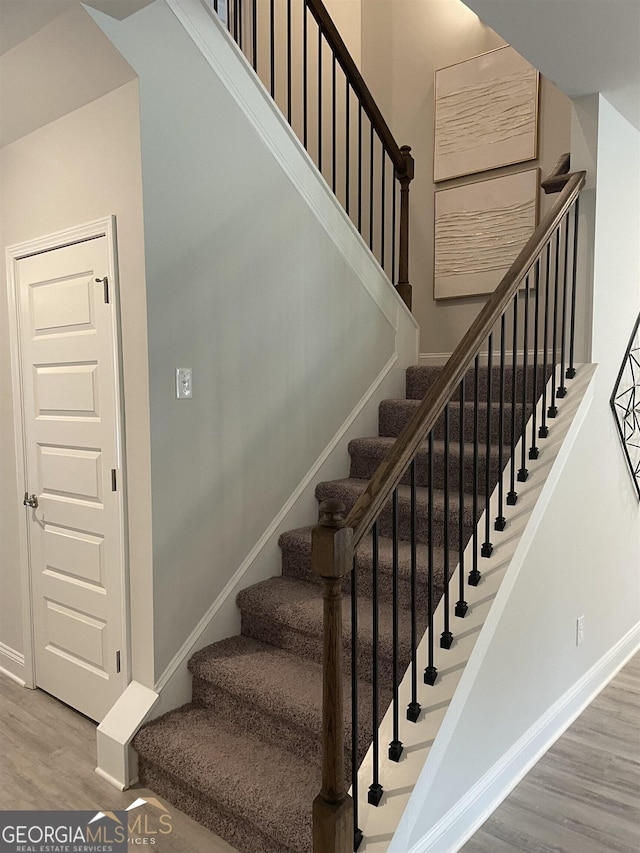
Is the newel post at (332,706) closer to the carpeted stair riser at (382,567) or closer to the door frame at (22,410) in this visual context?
the carpeted stair riser at (382,567)

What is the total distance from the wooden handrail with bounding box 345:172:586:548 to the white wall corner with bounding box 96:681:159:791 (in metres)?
1.33

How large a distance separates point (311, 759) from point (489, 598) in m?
0.82

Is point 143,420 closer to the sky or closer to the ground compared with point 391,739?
closer to the sky

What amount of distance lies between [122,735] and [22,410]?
1.59 meters

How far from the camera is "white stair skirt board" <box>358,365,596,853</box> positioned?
1909mm

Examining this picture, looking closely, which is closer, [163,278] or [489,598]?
[489,598]

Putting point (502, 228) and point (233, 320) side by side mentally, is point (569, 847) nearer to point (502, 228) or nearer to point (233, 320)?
point (233, 320)

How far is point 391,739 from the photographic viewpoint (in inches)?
80.7

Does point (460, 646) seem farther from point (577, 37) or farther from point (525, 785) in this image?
point (577, 37)

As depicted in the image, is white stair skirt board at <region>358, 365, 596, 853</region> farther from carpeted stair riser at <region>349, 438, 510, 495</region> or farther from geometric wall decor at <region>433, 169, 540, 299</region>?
geometric wall decor at <region>433, 169, 540, 299</region>

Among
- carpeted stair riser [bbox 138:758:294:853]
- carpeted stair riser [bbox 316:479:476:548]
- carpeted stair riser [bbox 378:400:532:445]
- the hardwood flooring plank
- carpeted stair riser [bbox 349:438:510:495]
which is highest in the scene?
carpeted stair riser [bbox 378:400:532:445]

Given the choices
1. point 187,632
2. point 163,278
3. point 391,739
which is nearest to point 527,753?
point 391,739

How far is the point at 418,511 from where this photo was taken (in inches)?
115

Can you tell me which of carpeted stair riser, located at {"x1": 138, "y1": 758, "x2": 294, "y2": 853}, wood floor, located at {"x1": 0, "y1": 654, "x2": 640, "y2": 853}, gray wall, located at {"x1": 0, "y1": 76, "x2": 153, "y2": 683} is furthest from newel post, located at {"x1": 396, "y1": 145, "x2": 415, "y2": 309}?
carpeted stair riser, located at {"x1": 138, "y1": 758, "x2": 294, "y2": 853}
